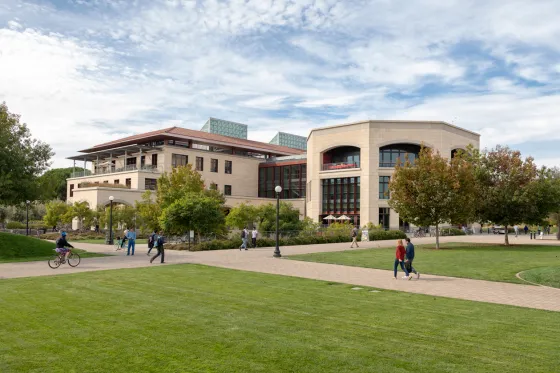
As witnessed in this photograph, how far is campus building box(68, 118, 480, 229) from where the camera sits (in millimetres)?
65000

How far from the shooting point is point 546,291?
14.3 metres

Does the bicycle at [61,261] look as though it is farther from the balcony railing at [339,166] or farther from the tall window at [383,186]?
the balcony railing at [339,166]

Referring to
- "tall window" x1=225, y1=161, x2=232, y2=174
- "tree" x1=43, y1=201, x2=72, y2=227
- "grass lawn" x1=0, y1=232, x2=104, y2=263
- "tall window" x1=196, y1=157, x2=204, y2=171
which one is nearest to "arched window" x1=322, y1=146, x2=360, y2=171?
"tall window" x1=225, y1=161, x2=232, y2=174

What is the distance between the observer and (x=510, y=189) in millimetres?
33969

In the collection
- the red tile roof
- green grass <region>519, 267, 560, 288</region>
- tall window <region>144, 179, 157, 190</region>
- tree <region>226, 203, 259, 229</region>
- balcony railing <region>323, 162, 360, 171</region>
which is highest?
the red tile roof

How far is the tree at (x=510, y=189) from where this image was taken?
33.2 m

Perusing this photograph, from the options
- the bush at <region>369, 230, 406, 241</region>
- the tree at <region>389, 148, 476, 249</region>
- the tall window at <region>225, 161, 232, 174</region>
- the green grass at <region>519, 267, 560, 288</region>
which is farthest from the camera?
the tall window at <region>225, 161, 232, 174</region>

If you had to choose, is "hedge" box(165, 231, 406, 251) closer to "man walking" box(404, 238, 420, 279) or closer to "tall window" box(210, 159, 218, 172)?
"man walking" box(404, 238, 420, 279)

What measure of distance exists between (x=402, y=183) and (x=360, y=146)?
32.8 meters

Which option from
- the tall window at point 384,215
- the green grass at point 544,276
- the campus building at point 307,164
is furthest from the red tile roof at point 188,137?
the green grass at point 544,276

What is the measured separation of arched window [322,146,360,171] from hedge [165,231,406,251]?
21310 mm

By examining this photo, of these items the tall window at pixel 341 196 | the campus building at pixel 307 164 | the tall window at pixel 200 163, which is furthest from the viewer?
the tall window at pixel 200 163

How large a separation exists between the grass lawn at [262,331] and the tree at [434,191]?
21.0m

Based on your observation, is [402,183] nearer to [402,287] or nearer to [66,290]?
[402,287]
